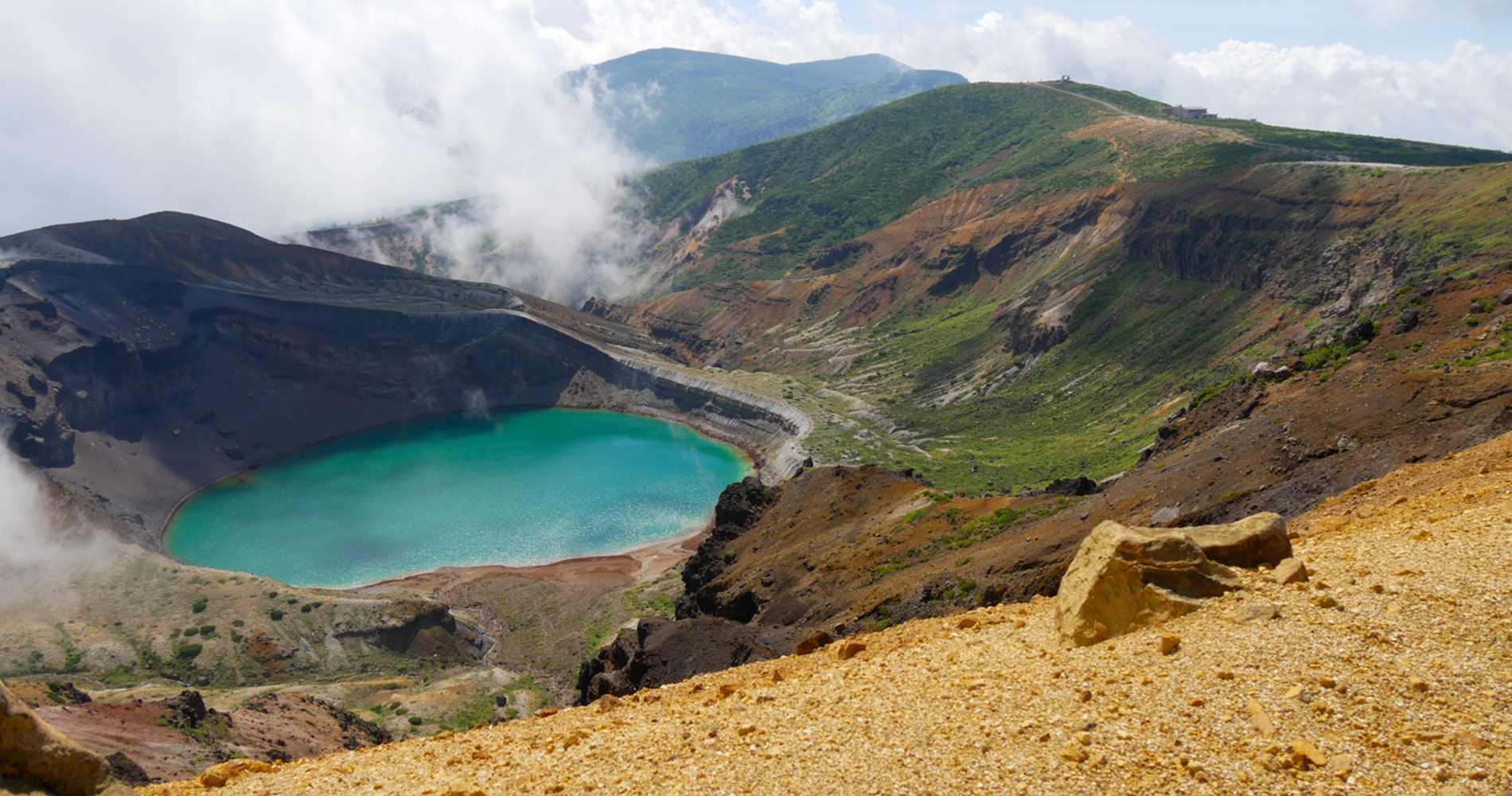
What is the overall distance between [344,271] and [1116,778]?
14027 cm

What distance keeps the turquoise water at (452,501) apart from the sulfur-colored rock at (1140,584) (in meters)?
62.6

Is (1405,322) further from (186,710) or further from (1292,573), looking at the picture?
(186,710)

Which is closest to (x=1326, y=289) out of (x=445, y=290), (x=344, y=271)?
(x=445, y=290)

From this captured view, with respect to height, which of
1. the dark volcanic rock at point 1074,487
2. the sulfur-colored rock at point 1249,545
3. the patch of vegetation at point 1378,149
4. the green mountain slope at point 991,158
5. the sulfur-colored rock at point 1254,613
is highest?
the green mountain slope at point 991,158

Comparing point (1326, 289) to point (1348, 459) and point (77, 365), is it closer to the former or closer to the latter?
point (1348, 459)

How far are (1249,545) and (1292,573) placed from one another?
1.04m

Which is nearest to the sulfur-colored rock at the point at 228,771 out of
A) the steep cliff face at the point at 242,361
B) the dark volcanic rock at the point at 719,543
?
the dark volcanic rock at the point at 719,543

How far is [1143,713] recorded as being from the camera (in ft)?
33.7

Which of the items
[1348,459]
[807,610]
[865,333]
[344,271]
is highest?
[344,271]

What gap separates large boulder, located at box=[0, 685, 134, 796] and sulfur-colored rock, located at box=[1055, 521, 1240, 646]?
51.3ft

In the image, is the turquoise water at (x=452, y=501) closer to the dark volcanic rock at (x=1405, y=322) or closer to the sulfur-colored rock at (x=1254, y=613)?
the dark volcanic rock at (x=1405, y=322)

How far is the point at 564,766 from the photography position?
474 inches

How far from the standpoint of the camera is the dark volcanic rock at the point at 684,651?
25.2m

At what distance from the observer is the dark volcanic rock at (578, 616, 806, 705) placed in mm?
25219
